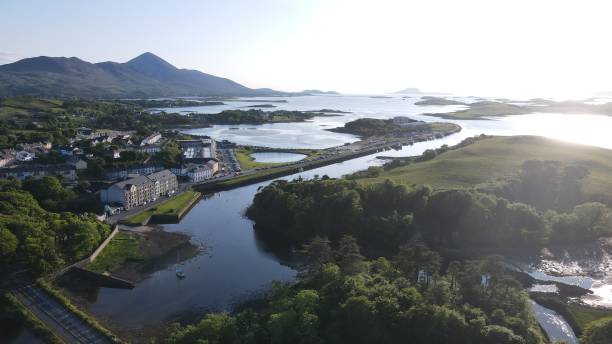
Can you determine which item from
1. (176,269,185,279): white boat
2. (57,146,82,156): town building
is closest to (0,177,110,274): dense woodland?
(176,269,185,279): white boat

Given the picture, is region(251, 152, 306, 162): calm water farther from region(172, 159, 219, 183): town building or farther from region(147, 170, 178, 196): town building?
region(147, 170, 178, 196): town building

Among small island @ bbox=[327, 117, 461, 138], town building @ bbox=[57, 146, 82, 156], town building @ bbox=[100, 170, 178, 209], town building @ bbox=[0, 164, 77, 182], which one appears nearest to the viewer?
town building @ bbox=[100, 170, 178, 209]

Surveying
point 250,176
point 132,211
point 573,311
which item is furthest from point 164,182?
point 573,311

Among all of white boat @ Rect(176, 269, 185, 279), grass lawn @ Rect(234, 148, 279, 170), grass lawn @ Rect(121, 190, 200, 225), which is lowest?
white boat @ Rect(176, 269, 185, 279)

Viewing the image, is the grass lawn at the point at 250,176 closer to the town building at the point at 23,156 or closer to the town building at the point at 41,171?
the town building at the point at 41,171

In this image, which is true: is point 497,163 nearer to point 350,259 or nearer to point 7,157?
point 350,259

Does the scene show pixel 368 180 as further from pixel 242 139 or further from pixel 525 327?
pixel 242 139
